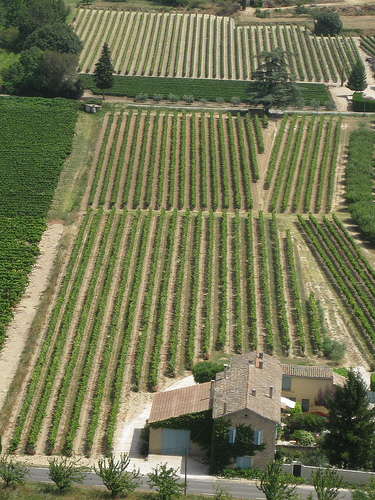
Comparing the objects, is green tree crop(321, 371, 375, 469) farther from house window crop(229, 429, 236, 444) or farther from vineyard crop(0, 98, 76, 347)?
vineyard crop(0, 98, 76, 347)

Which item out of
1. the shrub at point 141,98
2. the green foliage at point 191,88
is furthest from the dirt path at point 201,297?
the green foliage at point 191,88

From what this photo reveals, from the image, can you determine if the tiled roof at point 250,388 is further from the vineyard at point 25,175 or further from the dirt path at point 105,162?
the dirt path at point 105,162

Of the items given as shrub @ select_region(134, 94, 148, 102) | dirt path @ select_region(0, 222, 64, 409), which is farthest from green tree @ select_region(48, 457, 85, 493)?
shrub @ select_region(134, 94, 148, 102)

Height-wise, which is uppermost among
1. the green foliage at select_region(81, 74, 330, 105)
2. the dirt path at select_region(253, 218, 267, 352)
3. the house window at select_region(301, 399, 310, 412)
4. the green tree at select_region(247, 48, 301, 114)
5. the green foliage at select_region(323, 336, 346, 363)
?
the green foliage at select_region(81, 74, 330, 105)

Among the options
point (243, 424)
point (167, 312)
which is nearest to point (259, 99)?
point (167, 312)

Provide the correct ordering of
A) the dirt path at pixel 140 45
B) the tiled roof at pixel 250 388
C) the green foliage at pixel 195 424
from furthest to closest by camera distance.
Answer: the dirt path at pixel 140 45
the green foliage at pixel 195 424
the tiled roof at pixel 250 388

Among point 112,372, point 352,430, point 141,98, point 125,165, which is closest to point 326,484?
point 352,430
